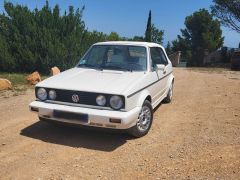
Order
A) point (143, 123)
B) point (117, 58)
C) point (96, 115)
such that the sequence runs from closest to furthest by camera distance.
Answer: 1. point (96, 115)
2. point (143, 123)
3. point (117, 58)

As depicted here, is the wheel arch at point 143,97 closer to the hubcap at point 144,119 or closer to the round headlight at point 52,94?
the hubcap at point 144,119

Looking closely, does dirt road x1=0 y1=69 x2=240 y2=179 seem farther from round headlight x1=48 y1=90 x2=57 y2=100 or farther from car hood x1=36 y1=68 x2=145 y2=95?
car hood x1=36 y1=68 x2=145 y2=95

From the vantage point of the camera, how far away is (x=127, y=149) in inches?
219

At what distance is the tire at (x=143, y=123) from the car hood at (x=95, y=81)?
0.55 meters

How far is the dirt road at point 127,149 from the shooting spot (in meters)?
4.75

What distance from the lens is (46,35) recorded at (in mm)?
14234

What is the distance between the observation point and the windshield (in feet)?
22.1

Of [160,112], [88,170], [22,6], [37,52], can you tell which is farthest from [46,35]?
[88,170]

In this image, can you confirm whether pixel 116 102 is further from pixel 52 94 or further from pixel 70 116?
pixel 52 94

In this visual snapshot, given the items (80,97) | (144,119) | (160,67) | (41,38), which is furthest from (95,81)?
(41,38)

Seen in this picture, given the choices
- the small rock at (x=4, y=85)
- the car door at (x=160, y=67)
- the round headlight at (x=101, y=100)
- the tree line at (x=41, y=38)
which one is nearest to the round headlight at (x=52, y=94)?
the round headlight at (x=101, y=100)

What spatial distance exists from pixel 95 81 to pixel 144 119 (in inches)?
43.7

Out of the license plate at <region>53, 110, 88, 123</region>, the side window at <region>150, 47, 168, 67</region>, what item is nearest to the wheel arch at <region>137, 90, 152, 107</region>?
the side window at <region>150, 47, 168, 67</region>

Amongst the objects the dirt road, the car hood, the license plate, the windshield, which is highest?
the windshield
